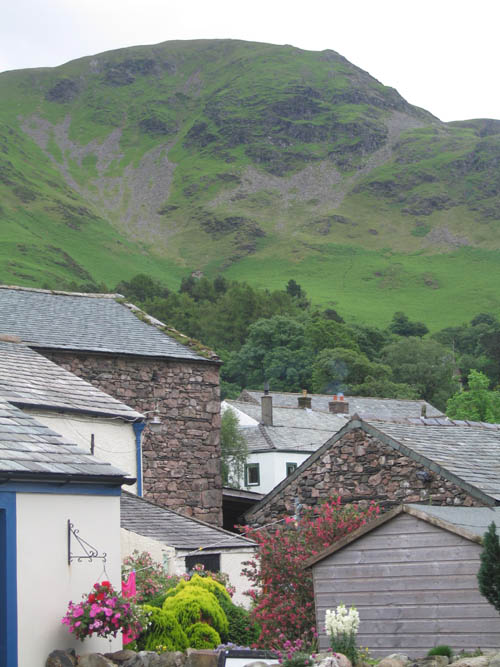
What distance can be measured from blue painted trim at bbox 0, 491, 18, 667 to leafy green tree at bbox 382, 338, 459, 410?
281 feet

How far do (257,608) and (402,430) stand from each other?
7.03 metres

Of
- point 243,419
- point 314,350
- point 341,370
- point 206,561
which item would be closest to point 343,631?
point 206,561

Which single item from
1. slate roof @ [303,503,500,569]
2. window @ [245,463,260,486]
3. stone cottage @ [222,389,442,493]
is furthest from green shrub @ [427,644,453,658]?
window @ [245,463,260,486]

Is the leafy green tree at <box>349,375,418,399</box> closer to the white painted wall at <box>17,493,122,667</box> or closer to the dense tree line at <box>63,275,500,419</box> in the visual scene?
the dense tree line at <box>63,275,500,419</box>

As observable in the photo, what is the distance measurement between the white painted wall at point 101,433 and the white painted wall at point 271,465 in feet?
103

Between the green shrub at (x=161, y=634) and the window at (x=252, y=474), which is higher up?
the window at (x=252, y=474)

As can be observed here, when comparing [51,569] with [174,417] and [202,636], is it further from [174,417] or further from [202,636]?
[174,417]

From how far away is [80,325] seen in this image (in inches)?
997

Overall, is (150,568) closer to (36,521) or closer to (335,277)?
(36,521)

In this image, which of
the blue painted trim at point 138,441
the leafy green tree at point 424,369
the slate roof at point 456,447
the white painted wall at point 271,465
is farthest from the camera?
the leafy green tree at point 424,369

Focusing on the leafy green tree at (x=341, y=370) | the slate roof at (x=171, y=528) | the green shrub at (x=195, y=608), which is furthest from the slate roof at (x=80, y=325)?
the leafy green tree at (x=341, y=370)

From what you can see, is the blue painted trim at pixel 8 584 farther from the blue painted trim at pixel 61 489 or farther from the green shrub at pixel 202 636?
the green shrub at pixel 202 636

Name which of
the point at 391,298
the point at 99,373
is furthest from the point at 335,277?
the point at 99,373

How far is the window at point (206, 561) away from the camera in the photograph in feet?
57.8
